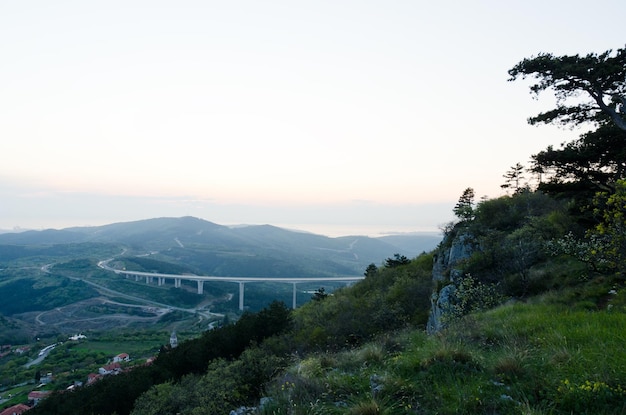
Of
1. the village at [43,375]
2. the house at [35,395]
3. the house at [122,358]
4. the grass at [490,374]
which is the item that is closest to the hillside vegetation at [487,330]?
the grass at [490,374]

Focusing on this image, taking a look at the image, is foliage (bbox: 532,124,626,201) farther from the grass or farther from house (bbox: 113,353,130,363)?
house (bbox: 113,353,130,363)

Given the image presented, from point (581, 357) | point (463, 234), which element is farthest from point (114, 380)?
point (581, 357)

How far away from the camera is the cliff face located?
1469 cm

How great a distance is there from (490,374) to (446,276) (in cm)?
1331

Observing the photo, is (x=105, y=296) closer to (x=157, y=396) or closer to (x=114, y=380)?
(x=114, y=380)

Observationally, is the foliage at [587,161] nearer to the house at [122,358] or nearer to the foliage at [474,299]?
the foliage at [474,299]

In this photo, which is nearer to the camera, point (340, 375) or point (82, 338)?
point (340, 375)

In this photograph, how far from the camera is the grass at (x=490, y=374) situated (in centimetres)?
465

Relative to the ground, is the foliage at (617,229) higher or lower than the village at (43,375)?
higher

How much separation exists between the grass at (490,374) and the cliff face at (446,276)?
5.33 metres

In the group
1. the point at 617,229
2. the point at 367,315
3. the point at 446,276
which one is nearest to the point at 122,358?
the point at 367,315

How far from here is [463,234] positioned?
64.1 feet

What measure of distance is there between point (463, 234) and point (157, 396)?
880 inches

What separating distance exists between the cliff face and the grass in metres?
5.33
